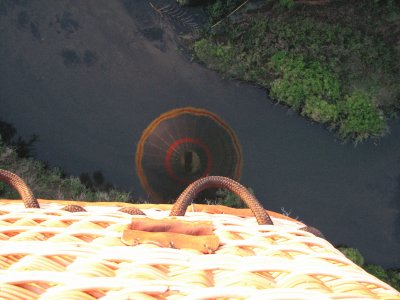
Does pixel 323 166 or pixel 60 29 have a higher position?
pixel 60 29

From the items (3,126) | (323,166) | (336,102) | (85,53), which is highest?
(85,53)

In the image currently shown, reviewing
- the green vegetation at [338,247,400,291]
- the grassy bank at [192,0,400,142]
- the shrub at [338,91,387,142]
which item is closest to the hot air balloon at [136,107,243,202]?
the grassy bank at [192,0,400,142]

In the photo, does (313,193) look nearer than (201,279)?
No

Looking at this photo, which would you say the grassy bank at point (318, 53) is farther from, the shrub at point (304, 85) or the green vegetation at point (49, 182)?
the green vegetation at point (49, 182)

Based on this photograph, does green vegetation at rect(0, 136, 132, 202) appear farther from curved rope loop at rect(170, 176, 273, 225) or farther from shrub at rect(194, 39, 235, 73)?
curved rope loop at rect(170, 176, 273, 225)

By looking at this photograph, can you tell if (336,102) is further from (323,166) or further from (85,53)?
(85,53)

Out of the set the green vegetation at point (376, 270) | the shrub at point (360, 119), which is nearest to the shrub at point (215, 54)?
the shrub at point (360, 119)

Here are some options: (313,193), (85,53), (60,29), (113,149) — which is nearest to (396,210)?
(313,193)
